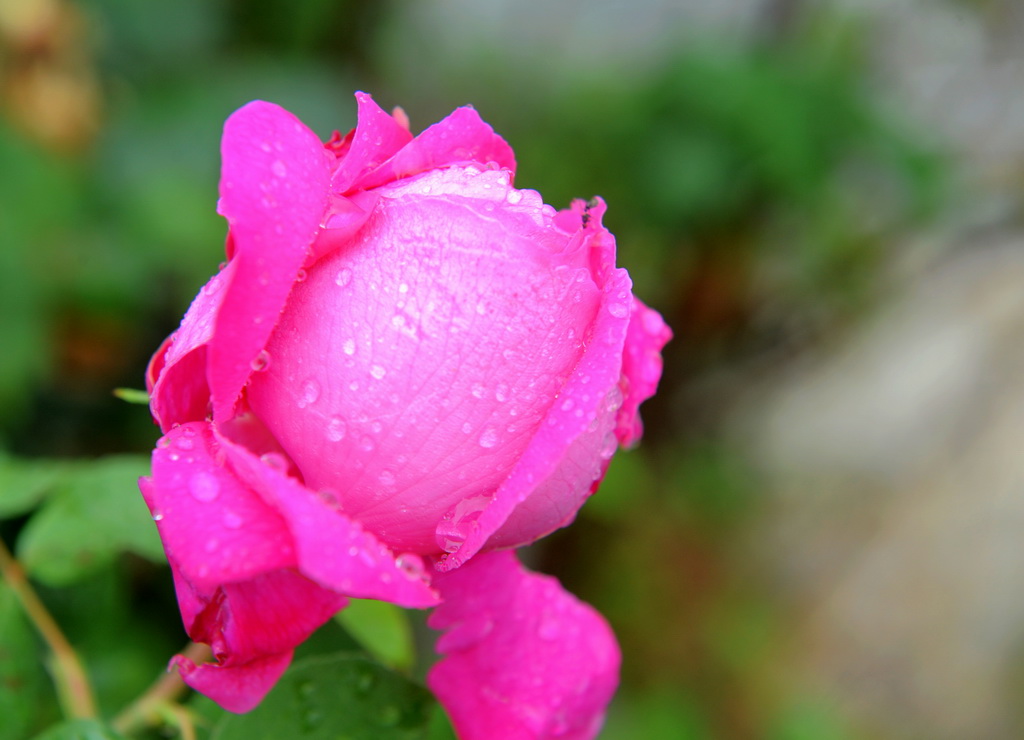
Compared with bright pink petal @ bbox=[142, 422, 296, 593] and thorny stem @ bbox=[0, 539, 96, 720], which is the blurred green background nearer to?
thorny stem @ bbox=[0, 539, 96, 720]

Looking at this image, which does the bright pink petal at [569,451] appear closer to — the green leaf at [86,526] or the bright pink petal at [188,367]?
the bright pink petal at [188,367]

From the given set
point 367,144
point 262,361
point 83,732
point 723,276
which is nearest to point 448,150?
point 367,144

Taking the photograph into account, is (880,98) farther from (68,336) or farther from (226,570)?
(226,570)

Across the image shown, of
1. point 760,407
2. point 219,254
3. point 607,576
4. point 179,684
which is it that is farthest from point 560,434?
point 760,407

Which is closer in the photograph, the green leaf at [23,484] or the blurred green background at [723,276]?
the green leaf at [23,484]

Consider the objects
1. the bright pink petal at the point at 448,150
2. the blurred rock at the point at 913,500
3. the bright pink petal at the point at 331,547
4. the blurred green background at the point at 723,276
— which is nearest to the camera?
the bright pink petal at the point at 331,547

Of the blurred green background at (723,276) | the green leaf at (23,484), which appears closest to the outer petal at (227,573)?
the green leaf at (23,484)

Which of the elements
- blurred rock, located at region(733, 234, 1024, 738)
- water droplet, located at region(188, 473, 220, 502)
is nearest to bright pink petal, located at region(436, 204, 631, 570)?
water droplet, located at region(188, 473, 220, 502)
